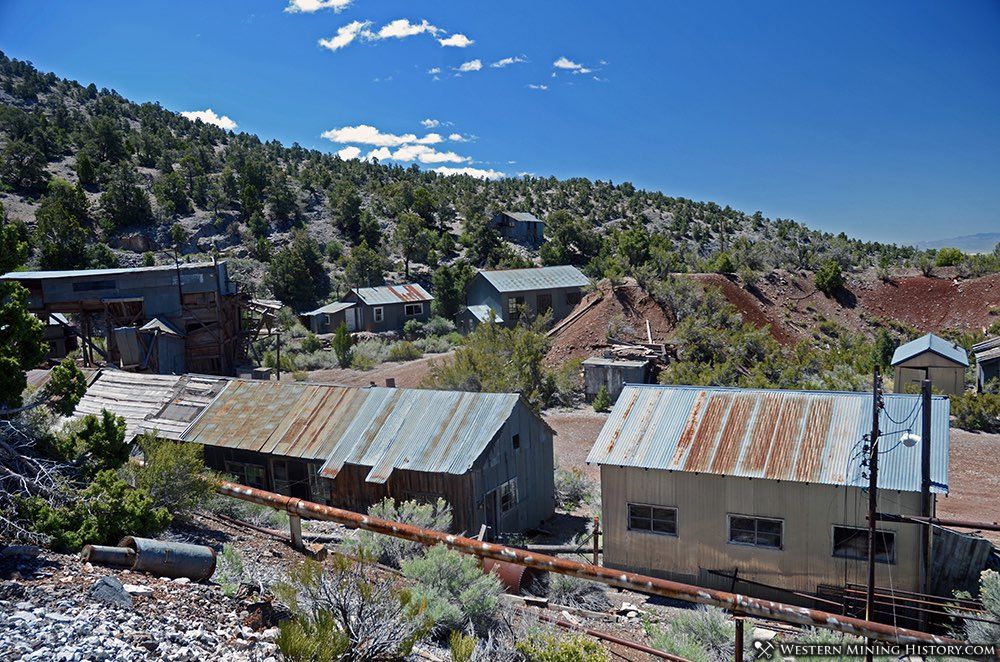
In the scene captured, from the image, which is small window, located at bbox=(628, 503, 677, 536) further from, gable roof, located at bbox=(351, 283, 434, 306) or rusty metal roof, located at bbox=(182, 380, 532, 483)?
gable roof, located at bbox=(351, 283, 434, 306)

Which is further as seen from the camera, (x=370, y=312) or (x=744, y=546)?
(x=370, y=312)

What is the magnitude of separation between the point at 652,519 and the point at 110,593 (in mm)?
9745

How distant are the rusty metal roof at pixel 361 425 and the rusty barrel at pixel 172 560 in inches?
253

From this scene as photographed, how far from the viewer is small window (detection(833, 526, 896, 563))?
11.7 metres

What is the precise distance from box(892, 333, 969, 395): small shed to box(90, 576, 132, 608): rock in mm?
25704

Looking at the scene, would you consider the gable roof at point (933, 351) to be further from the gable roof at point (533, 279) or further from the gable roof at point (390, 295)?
the gable roof at point (390, 295)

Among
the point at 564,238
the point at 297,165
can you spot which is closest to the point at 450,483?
the point at 564,238

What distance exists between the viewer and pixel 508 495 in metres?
15.5

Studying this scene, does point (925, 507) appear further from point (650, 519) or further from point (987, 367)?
point (987, 367)

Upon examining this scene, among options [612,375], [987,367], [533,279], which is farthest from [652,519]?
[533,279]

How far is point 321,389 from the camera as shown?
18156 millimetres

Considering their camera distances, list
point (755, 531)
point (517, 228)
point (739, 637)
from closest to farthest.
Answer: point (739, 637) → point (755, 531) → point (517, 228)

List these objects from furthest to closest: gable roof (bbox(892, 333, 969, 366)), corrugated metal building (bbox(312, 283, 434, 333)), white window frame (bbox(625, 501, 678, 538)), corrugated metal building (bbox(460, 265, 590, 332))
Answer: corrugated metal building (bbox(312, 283, 434, 333)), corrugated metal building (bbox(460, 265, 590, 332)), gable roof (bbox(892, 333, 969, 366)), white window frame (bbox(625, 501, 678, 538))

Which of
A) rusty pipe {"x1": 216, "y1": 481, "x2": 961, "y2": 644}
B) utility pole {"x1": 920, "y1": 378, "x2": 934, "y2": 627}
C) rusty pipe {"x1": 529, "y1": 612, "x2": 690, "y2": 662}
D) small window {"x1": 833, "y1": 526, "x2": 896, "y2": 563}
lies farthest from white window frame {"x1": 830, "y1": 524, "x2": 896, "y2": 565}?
rusty pipe {"x1": 529, "y1": 612, "x2": 690, "y2": 662}
